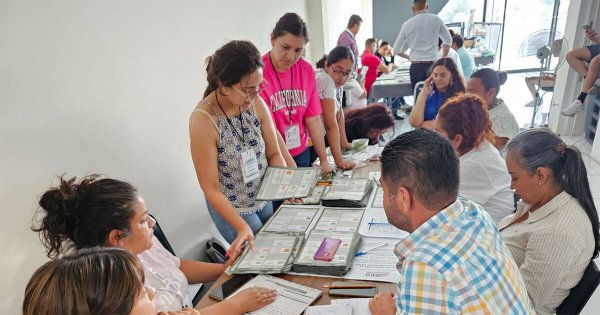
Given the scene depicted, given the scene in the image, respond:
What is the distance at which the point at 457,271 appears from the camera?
29.6 inches

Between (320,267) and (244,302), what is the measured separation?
0.89 ft

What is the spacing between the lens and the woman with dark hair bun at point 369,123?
2.68 meters

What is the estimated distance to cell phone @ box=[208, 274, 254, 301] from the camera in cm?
120

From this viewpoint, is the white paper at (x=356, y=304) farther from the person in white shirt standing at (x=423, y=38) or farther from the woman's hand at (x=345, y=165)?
the person in white shirt standing at (x=423, y=38)

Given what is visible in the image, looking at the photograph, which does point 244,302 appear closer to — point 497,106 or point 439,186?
point 439,186

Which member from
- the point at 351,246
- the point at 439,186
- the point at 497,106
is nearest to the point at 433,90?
the point at 497,106

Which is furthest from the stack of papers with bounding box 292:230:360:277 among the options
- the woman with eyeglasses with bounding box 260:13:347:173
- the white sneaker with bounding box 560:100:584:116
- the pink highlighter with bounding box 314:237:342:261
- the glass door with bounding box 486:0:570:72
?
the glass door with bounding box 486:0:570:72

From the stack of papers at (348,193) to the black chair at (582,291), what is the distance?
30.3 inches

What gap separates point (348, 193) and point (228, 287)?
726 mm

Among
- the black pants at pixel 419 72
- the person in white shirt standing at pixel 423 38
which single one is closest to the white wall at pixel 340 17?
the person in white shirt standing at pixel 423 38

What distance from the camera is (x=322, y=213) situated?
1638 millimetres

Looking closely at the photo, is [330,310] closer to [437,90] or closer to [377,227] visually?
[377,227]

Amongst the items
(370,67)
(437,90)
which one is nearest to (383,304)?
(437,90)

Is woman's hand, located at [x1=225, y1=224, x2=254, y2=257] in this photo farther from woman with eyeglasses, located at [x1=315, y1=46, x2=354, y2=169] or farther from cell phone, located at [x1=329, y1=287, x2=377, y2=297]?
woman with eyeglasses, located at [x1=315, y1=46, x2=354, y2=169]
